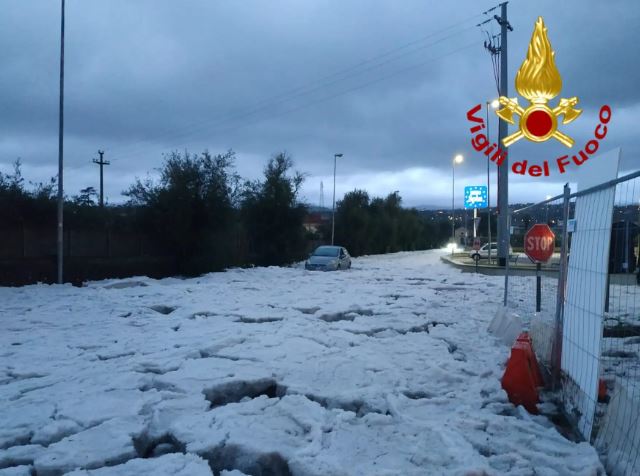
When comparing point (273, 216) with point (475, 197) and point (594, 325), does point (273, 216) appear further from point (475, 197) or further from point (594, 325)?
point (594, 325)

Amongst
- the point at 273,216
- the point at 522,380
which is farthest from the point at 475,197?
the point at 522,380

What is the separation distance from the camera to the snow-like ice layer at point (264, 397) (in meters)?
4.75

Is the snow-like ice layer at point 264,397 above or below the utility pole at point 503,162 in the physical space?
below

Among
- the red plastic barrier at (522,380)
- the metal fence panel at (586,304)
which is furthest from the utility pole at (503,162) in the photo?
the metal fence panel at (586,304)

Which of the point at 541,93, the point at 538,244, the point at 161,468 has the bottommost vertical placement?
the point at 161,468

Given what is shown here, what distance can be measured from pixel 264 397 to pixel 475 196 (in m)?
44.3

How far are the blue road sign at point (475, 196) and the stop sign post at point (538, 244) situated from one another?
39.0 m

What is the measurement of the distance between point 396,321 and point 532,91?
566cm

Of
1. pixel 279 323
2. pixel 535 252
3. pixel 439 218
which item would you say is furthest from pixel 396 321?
pixel 439 218

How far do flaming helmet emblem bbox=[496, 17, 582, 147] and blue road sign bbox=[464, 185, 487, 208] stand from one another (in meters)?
35.3

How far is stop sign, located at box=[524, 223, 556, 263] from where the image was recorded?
8.73 meters

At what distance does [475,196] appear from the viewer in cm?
4803

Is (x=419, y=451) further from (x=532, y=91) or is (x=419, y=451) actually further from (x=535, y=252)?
(x=532, y=91)

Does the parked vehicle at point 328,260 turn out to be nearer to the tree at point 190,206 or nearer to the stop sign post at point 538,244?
the tree at point 190,206
